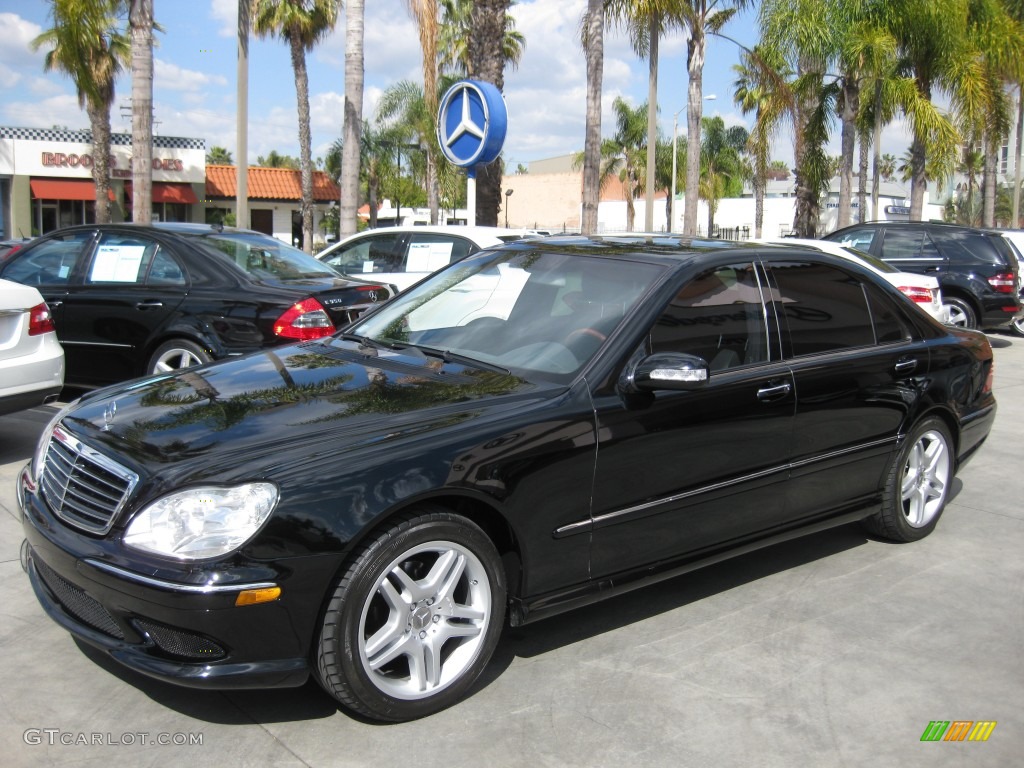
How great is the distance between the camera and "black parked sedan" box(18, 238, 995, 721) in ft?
9.95

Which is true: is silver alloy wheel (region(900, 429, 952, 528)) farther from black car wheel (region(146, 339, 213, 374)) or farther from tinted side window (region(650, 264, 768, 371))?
black car wheel (region(146, 339, 213, 374))

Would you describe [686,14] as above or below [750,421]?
above

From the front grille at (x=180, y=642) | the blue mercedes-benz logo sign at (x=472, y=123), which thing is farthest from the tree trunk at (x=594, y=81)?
the front grille at (x=180, y=642)

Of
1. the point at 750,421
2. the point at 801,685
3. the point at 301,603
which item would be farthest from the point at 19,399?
the point at 801,685

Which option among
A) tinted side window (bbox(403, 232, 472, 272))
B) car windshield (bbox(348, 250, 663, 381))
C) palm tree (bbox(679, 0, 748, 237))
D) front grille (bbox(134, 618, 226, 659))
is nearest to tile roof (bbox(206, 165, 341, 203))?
palm tree (bbox(679, 0, 748, 237))

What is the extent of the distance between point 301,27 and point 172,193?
9940mm

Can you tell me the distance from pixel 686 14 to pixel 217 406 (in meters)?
19.8

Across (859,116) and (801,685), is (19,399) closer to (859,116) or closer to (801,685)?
(801,685)

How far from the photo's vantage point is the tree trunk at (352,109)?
14.9 metres

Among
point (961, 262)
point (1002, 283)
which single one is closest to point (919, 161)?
point (961, 262)

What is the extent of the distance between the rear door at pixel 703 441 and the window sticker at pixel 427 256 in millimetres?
6142

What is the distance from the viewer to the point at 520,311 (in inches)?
173

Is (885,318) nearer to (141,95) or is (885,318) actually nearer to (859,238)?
(859,238)

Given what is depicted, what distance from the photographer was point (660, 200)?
70.2 meters
